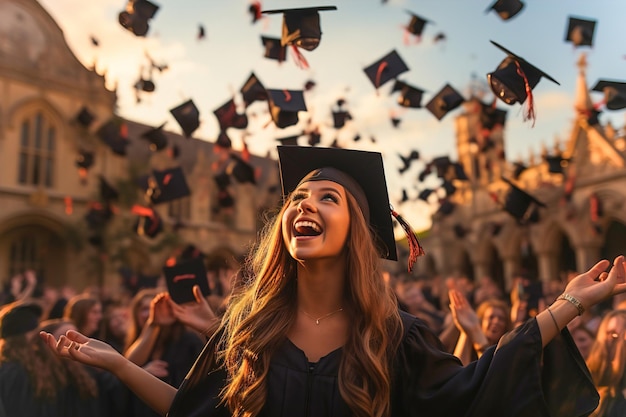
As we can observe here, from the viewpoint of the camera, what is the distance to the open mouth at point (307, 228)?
2.16 m

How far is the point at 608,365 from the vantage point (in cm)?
348

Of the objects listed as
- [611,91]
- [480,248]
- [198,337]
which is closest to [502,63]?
[611,91]

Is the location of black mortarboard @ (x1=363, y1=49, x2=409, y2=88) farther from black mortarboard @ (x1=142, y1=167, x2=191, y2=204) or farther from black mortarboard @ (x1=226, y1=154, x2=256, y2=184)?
black mortarboard @ (x1=142, y1=167, x2=191, y2=204)

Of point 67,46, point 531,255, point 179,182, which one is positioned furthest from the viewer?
point 531,255

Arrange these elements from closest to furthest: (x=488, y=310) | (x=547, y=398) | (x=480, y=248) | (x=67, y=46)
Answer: (x=547, y=398)
(x=488, y=310)
(x=67, y=46)
(x=480, y=248)

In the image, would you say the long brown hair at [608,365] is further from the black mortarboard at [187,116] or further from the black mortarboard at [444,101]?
the black mortarboard at [187,116]

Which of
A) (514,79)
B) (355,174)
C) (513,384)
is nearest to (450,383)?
(513,384)

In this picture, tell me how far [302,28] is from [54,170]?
61.3 ft

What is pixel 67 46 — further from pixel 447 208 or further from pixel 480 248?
pixel 480 248

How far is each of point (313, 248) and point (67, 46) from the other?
22.5 meters

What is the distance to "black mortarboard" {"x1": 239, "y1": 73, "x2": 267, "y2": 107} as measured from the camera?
229 inches

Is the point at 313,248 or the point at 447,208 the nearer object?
the point at 313,248

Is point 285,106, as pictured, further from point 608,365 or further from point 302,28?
point 608,365

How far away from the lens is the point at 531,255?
2430 centimetres
